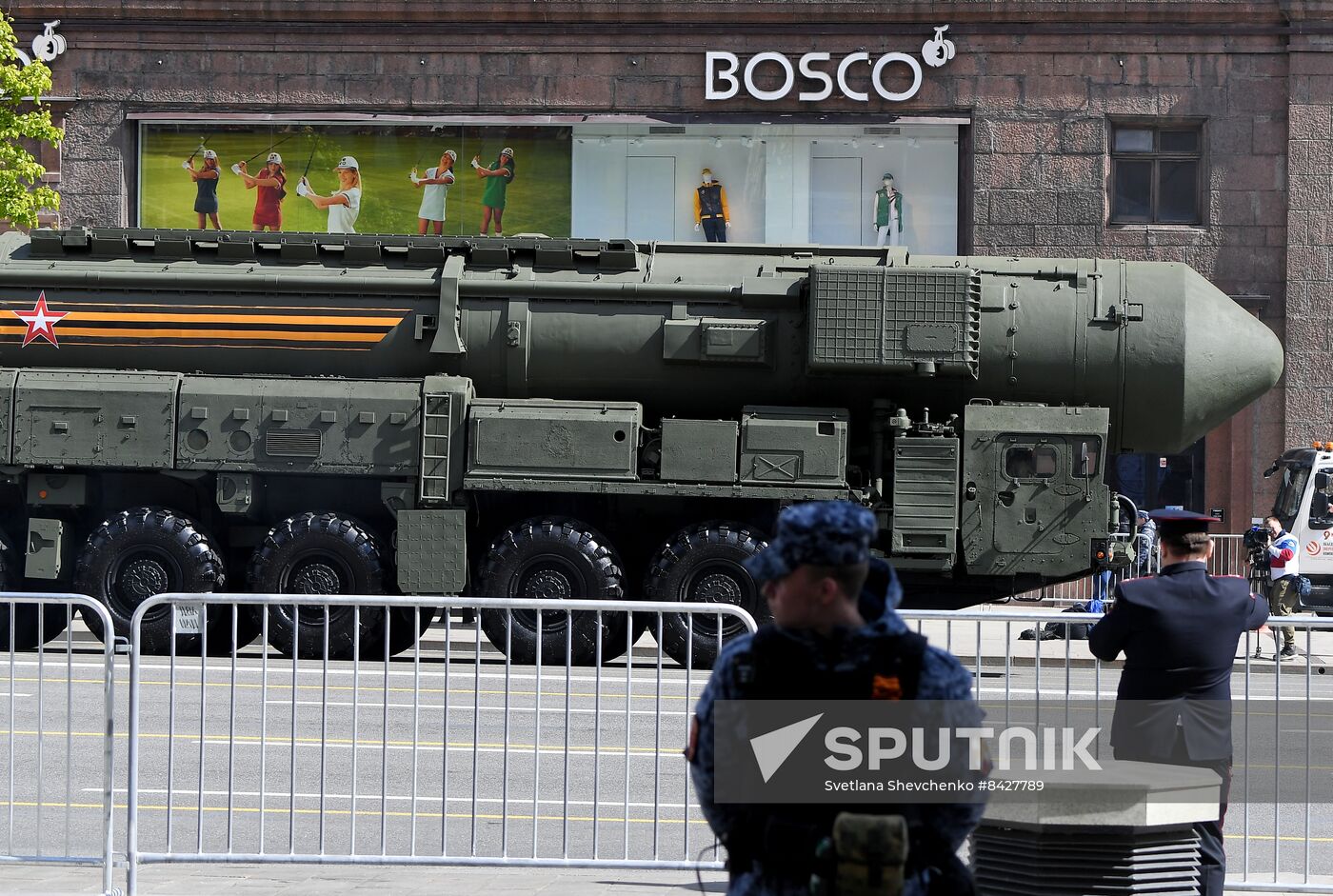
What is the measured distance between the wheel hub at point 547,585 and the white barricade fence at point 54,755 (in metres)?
4.12

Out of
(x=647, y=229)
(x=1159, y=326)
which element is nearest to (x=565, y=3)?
(x=647, y=229)

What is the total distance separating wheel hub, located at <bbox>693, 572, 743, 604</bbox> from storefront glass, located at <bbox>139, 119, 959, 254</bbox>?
10954 mm

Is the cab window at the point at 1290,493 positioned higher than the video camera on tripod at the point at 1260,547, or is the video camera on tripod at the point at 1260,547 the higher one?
the cab window at the point at 1290,493

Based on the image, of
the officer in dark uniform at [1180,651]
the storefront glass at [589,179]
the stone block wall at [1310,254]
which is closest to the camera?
the officer in dark uniform at [1180,651]

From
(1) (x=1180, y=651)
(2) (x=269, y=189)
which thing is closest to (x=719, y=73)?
(2) (x=269, y=189)

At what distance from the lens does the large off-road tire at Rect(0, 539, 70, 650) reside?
402 inches

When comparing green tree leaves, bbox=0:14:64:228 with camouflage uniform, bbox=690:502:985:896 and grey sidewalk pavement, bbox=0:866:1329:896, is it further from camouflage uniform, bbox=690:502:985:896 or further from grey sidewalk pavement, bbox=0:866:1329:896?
camouflage uniform, bbox=690:502:985:896

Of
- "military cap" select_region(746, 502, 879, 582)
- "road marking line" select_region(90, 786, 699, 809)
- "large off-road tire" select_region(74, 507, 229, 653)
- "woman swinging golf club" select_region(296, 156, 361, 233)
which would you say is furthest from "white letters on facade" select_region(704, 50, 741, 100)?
"military cap" select_region(746, 502, 879, 582)

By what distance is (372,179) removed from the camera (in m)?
26.4

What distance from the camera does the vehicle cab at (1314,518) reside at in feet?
70.8

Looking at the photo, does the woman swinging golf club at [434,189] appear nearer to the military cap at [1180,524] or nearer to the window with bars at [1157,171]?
the window with bars at [1157,171]

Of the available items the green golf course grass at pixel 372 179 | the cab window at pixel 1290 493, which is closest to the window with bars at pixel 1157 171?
the cab window at pixel 1290 493

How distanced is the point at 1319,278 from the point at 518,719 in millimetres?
19416

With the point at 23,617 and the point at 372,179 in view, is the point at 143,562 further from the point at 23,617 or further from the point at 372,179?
the point at 372,179
